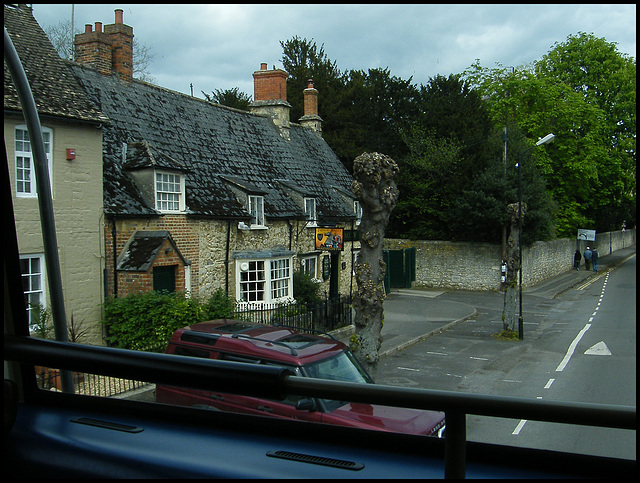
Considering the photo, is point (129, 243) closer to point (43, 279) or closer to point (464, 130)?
point (43, 279)

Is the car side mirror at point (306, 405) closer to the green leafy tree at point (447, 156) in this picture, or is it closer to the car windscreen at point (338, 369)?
the car windscreen at point (338, 369)

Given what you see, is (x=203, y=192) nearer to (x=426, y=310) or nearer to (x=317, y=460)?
(x=426, y=310)

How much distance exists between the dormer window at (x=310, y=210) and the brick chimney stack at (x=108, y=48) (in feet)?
22.6

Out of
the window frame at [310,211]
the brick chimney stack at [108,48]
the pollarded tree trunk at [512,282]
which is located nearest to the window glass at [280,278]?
the window frame at [310,211]

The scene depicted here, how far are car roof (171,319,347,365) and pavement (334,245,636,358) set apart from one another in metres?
5.09

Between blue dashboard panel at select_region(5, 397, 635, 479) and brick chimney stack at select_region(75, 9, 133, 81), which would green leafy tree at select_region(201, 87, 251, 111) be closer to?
brick chimney stack at select_region(75, 9, 133, 81)

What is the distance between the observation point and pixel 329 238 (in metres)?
17.5

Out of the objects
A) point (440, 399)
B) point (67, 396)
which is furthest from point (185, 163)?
point (440, 399)

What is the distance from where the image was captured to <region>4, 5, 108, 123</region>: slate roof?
10500mm

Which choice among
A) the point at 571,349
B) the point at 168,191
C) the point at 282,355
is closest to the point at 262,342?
the point at 282,355

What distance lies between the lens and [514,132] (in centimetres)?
2516

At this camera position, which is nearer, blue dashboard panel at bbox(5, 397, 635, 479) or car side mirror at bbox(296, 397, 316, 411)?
blue dashboard panel at bbox(5, 397, 635, 479)

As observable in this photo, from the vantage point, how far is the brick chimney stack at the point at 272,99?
69.4 feet

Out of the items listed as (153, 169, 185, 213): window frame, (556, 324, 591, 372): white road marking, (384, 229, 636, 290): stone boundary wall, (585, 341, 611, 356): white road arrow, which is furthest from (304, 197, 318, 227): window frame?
(384, 229, 636, 290): stone boundary wall
